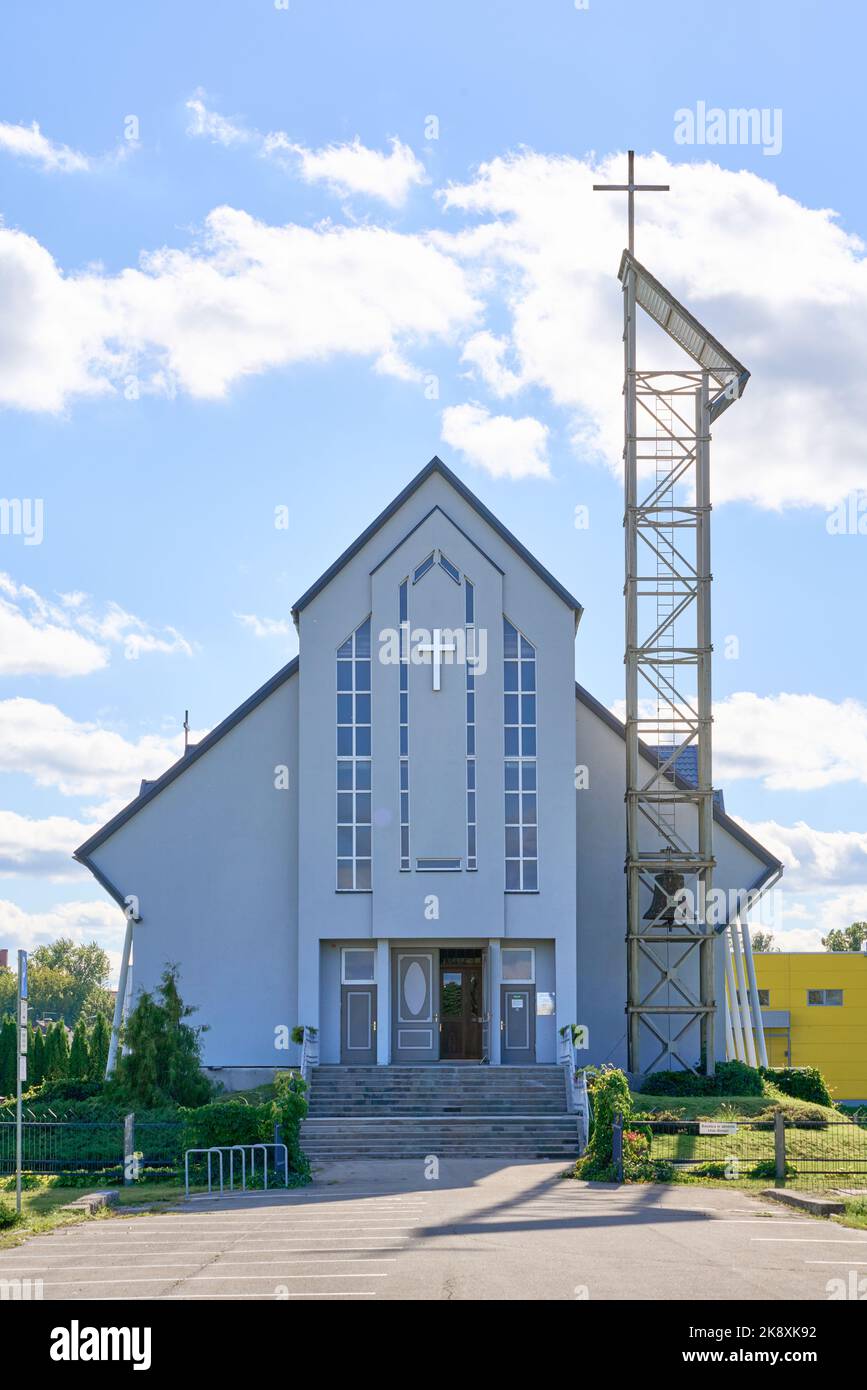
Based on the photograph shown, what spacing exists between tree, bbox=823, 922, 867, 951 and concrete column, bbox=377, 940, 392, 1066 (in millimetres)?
93048

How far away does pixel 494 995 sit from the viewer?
35656 mm

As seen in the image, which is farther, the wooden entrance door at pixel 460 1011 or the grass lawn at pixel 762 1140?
the wooden entrance door at pixel 460 1011

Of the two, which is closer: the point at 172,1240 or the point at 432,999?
the point at 172,1240

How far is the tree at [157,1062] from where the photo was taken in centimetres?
3031

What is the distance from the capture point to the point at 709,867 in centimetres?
3641

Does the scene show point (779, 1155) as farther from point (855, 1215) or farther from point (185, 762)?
point (185, 762)

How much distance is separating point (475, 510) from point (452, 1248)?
24.7m

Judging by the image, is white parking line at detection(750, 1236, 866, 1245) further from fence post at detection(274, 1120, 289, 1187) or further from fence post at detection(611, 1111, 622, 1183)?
fence post at detection(274, 1120, 289, 1187)

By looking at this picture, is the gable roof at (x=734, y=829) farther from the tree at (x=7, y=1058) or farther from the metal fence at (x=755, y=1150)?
the tree at (x=7, y=1058)

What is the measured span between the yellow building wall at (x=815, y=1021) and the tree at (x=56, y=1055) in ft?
99.4

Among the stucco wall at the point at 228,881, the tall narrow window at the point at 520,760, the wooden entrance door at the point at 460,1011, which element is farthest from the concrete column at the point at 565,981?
the stucco wall at the point at 228,881
